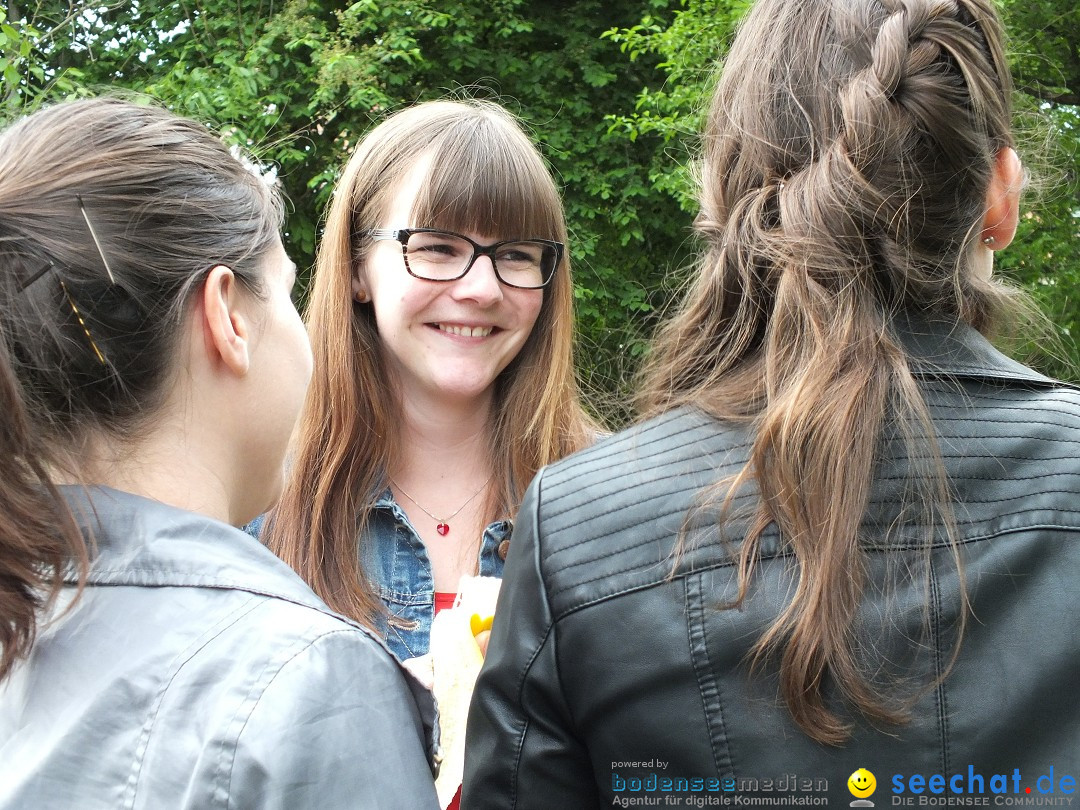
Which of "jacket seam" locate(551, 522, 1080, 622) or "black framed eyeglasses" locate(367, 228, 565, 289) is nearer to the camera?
"jacket seam" locate(551, 522, 1080, 622)

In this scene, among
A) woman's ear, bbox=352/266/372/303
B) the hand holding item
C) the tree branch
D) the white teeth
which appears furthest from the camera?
the tree branch

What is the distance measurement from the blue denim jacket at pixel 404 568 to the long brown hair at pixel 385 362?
0.14 ft

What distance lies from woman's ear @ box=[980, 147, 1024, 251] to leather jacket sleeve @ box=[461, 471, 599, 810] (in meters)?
0.70

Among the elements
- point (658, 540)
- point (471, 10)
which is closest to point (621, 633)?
point (658, 540)

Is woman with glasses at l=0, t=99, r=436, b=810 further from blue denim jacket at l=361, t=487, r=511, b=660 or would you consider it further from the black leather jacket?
blue denim jacket at l=361, t=487, r=511, b=660

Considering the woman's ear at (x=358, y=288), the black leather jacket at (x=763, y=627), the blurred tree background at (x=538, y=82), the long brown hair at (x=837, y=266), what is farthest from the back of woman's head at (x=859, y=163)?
the blurred tree background at (x=538, y=82)

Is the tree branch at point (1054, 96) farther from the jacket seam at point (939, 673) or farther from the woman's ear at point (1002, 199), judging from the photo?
the jacket seam at point (939, 673)

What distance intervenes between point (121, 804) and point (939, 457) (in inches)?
38.2

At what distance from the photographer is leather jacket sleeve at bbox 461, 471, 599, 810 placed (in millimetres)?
1363

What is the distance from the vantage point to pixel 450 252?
246cm

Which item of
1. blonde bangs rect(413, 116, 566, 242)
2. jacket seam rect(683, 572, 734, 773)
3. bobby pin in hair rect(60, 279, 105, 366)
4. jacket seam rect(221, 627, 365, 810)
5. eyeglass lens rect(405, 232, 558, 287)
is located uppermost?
bobby pin in hair rect(60, 279, 105, 366)

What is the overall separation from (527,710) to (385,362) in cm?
140

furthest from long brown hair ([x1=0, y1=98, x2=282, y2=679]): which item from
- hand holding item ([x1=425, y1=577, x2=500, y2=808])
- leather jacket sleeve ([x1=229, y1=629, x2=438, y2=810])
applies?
hand holding item ([x1=425, y1=577, x2=500, y2=808])

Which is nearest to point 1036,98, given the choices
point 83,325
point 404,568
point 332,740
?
point 404,568
